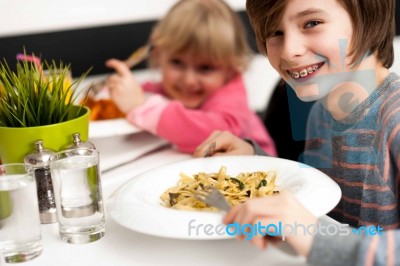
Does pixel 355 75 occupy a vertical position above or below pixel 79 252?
above

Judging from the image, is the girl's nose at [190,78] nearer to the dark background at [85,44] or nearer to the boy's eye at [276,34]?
the dark background at [85,44]

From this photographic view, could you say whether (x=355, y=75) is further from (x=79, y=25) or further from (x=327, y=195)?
(x=79, y=25)

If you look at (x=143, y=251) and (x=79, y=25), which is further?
(x=79, y=25)

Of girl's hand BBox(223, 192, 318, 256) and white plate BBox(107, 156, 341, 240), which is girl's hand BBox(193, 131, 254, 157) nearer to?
white plate BBox(107, 156, 341, 240)

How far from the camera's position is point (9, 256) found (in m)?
0.88

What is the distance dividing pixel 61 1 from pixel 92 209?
142 cm

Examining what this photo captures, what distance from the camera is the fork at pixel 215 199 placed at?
84 centimetres

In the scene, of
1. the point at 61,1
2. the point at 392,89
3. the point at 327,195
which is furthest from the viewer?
the point at 61,1

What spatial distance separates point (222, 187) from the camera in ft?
3.14

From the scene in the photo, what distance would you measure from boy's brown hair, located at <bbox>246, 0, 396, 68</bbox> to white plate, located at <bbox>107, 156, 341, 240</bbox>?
24cm

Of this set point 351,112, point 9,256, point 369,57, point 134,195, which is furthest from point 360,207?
point 9,256

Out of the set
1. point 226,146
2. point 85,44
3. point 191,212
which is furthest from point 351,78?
point 85,44

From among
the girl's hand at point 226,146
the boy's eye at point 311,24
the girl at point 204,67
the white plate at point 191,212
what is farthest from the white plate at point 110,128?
the boy's eye at point 311,24

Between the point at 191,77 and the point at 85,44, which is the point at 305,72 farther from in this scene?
the point at 85,44
